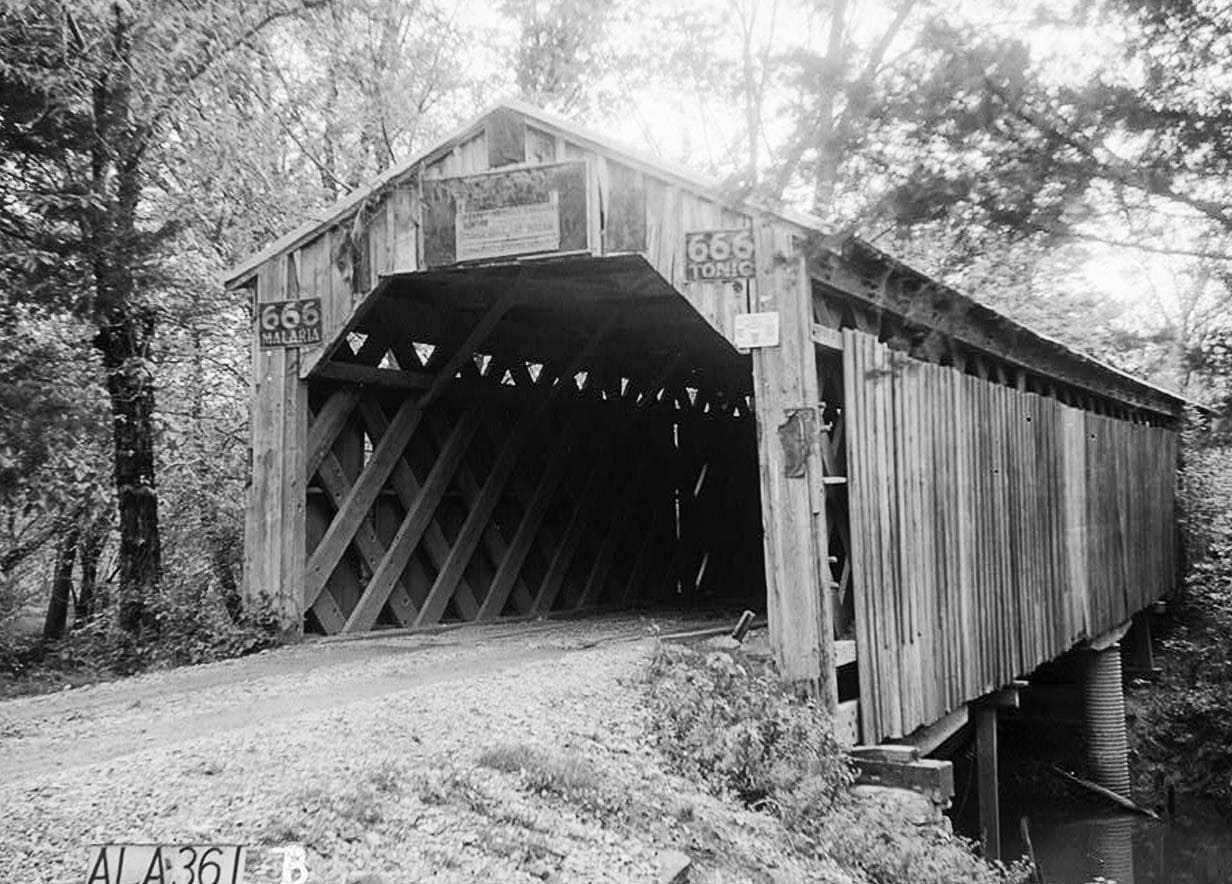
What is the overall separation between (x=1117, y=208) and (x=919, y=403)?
3.53m

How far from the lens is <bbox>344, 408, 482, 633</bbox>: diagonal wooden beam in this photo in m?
9.61

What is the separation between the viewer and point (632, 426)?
13.3 metres

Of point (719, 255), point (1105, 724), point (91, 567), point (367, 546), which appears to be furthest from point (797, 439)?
point (91, 567)

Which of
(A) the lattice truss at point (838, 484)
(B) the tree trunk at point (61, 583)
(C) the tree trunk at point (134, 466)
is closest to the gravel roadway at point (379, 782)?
(A) the lattice truss at point (838, 484)

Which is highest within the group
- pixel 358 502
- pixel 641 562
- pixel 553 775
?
pixel 358 502

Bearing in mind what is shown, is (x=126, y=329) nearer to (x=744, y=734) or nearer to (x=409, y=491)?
(x=409, y=491)

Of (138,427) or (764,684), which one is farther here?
(138,427)

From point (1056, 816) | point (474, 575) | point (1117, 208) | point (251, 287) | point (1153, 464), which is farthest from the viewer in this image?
point (1153, 464)

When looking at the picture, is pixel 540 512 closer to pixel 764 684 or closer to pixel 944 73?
pixel 764 684

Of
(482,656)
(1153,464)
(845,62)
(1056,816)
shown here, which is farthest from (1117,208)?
(1153,464)

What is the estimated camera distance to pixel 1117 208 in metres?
4.82

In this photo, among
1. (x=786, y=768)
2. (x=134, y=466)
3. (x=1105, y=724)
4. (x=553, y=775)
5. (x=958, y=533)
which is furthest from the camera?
(x=1105, y=724)

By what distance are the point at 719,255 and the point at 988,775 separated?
5.64m

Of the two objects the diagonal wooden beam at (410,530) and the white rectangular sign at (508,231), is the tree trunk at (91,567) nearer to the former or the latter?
the diagonal wooden beam at (410,530)
